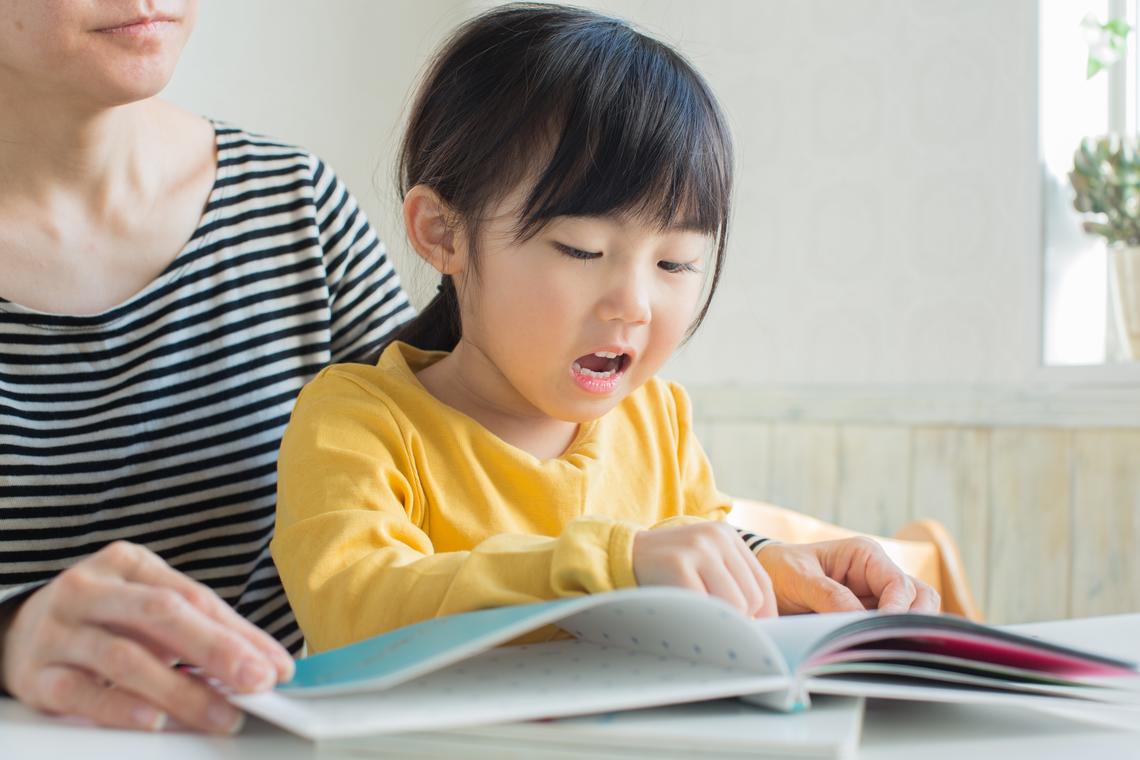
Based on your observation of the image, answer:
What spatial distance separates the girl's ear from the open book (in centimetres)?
44

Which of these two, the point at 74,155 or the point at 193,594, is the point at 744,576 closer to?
the point at 193,594

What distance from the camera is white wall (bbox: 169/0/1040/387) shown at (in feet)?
7.08

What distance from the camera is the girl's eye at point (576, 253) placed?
870mm

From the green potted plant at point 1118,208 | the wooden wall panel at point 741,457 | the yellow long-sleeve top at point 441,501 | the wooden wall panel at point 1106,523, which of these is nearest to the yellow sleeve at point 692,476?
the yellow long-sleeve top at point 441,501

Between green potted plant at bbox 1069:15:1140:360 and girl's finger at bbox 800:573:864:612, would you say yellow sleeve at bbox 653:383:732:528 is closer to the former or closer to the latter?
girl's finger at bbox 800:573:864:612

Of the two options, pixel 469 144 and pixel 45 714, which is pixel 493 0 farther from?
pixel 45 714

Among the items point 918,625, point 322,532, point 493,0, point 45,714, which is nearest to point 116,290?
point 322,532

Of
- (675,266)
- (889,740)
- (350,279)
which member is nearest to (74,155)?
(350,279)

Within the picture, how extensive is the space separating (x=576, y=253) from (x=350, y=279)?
39 cm

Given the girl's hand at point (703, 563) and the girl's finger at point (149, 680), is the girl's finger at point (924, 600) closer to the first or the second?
the girl's hand at point (703, 563)

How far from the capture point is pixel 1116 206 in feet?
6.75

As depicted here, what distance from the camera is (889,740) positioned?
1.75 feet

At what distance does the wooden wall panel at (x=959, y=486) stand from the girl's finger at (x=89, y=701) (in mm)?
1854

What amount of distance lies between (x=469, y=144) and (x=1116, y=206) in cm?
152
